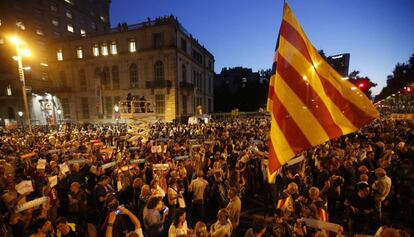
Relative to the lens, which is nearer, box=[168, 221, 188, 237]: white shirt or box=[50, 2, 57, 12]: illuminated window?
box=[168, 221, 188, 237]: white shirt

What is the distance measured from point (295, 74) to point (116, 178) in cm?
603

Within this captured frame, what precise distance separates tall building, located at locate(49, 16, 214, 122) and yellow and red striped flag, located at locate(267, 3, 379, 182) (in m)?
29.7

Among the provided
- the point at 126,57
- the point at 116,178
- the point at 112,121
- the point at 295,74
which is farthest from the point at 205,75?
the point at 295,74

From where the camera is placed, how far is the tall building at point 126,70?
3234cm

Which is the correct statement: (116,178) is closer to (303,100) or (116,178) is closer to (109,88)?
(303,100)

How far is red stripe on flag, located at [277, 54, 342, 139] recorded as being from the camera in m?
3.18

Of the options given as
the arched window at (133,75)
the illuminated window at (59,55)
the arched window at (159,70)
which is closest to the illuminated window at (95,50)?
the arched window at (133,75)

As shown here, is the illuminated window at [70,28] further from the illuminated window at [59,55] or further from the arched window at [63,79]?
the arched window at [63,79]

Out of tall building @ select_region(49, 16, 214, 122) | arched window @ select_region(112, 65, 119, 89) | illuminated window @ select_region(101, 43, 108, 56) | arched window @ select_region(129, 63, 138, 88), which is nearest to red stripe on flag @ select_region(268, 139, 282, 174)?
tall building @ select_region(49, 16, 214, 122)

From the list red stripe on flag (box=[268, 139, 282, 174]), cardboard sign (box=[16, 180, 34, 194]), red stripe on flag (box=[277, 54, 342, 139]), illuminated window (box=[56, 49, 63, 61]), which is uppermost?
illuminated window (box=[56, 49, 63, 61])

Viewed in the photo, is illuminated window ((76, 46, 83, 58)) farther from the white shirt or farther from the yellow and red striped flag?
the yellow and red striped flag

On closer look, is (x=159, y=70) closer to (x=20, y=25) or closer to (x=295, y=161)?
(x=20, y=25)

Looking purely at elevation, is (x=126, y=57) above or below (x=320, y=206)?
above

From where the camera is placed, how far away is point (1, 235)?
4.00 metres
